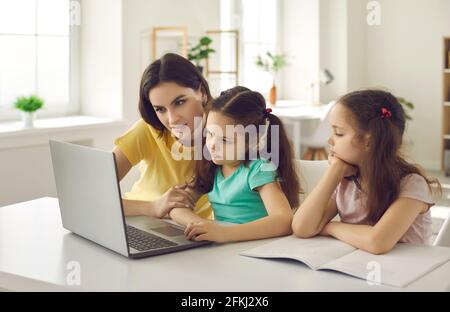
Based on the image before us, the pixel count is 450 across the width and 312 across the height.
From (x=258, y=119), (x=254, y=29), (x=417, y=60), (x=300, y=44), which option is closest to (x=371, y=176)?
(x=258, y=119)

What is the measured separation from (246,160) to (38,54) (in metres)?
2.50

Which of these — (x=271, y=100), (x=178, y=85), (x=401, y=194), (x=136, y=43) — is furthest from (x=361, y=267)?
(x=271, y=100)

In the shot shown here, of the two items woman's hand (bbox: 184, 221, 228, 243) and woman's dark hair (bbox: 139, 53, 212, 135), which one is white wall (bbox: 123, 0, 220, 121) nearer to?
woman's dark hair (bbox: 139, 53, 212, 135)

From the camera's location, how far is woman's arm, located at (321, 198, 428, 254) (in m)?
1.34

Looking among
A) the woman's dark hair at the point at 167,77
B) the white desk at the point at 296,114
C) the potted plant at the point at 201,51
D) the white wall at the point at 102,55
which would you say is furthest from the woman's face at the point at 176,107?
the white desk at the point at 296,114

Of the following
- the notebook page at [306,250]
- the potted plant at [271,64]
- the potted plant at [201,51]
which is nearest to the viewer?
the notebook page at [306,250]

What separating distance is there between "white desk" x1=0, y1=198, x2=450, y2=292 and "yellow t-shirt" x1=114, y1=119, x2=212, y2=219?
555 mm

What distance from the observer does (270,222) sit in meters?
1.51

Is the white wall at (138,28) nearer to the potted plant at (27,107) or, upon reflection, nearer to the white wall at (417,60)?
the potted plant at (27,107)

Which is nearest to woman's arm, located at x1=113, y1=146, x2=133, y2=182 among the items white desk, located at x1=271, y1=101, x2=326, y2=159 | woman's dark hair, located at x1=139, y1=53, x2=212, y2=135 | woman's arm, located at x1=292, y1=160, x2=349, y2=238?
woman's dark hair, located at x1=139, y1=53, x2=212, y2=135

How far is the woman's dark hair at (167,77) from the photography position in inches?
73.0

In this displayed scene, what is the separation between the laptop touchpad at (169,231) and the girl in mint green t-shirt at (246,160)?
6cm
